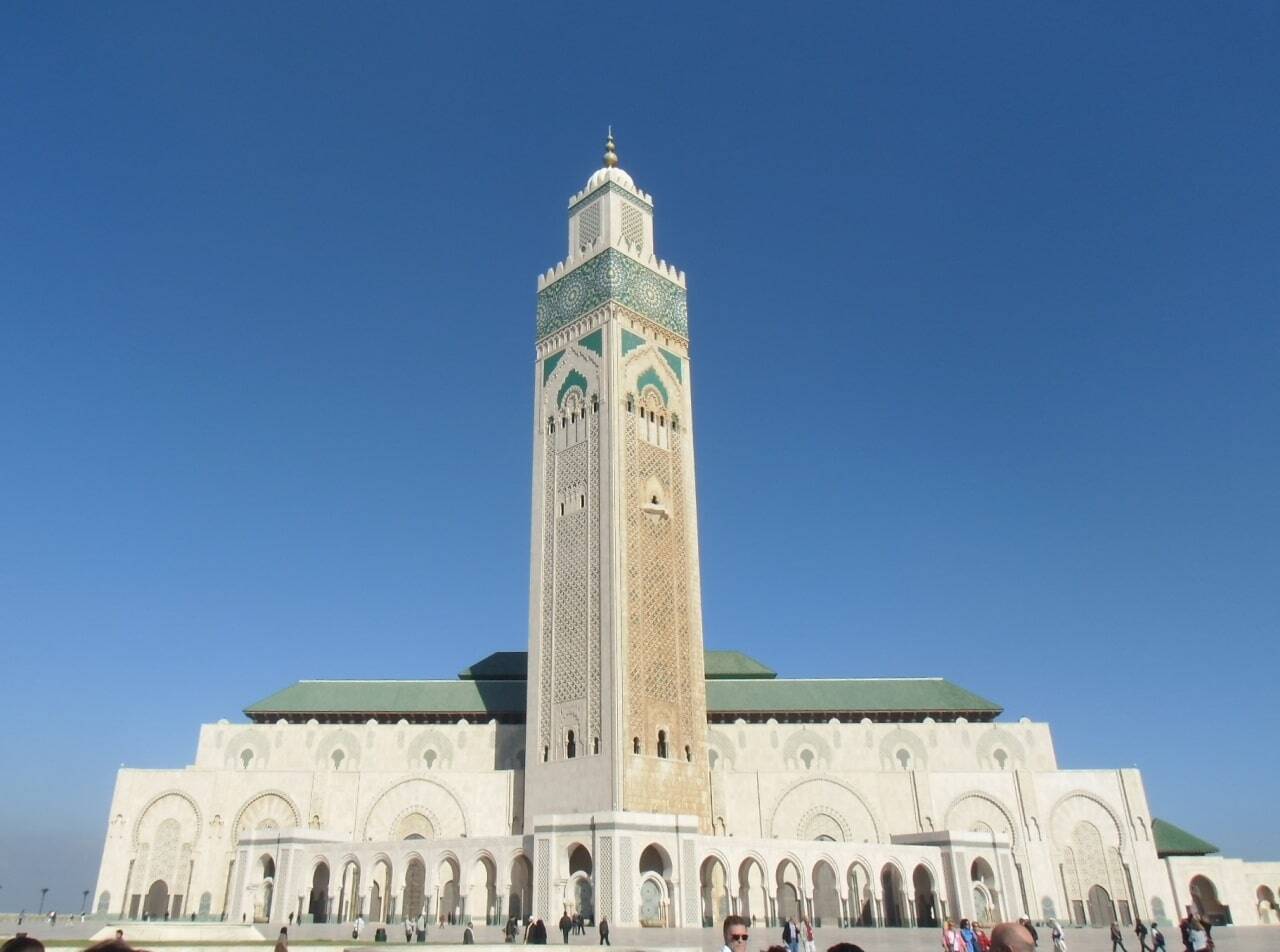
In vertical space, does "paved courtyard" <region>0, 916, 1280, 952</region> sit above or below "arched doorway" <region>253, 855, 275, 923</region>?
below

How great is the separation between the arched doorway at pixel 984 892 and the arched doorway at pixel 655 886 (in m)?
8.24

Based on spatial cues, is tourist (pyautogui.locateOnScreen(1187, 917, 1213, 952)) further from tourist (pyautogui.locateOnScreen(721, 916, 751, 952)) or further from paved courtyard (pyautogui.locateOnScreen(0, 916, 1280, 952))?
tourist (pyautogui.locateOnScreen(721, 916, 751, 952))

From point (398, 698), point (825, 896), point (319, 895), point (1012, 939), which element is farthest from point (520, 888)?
point (1012, 939)

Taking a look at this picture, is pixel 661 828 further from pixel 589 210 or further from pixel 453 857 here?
pixel 589 210

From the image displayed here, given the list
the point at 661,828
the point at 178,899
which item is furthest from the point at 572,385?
the point at 178,899

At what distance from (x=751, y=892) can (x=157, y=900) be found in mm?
16654

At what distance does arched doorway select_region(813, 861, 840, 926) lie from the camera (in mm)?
26062

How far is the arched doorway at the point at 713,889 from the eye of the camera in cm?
2362

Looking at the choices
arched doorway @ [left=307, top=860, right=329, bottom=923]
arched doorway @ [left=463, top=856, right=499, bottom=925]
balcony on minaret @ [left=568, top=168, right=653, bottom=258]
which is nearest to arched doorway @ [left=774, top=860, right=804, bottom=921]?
arched doorway @ [left=463, top=856, right=499, bottom=925]

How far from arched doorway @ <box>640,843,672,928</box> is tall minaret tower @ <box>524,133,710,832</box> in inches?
45.5

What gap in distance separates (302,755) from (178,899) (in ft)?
16.1

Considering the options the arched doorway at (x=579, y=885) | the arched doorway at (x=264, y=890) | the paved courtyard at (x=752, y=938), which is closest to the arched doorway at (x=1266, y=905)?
the paved courtyard at (x=752, y=938)

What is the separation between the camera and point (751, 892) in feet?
84.1

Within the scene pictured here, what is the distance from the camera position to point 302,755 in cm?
3031
